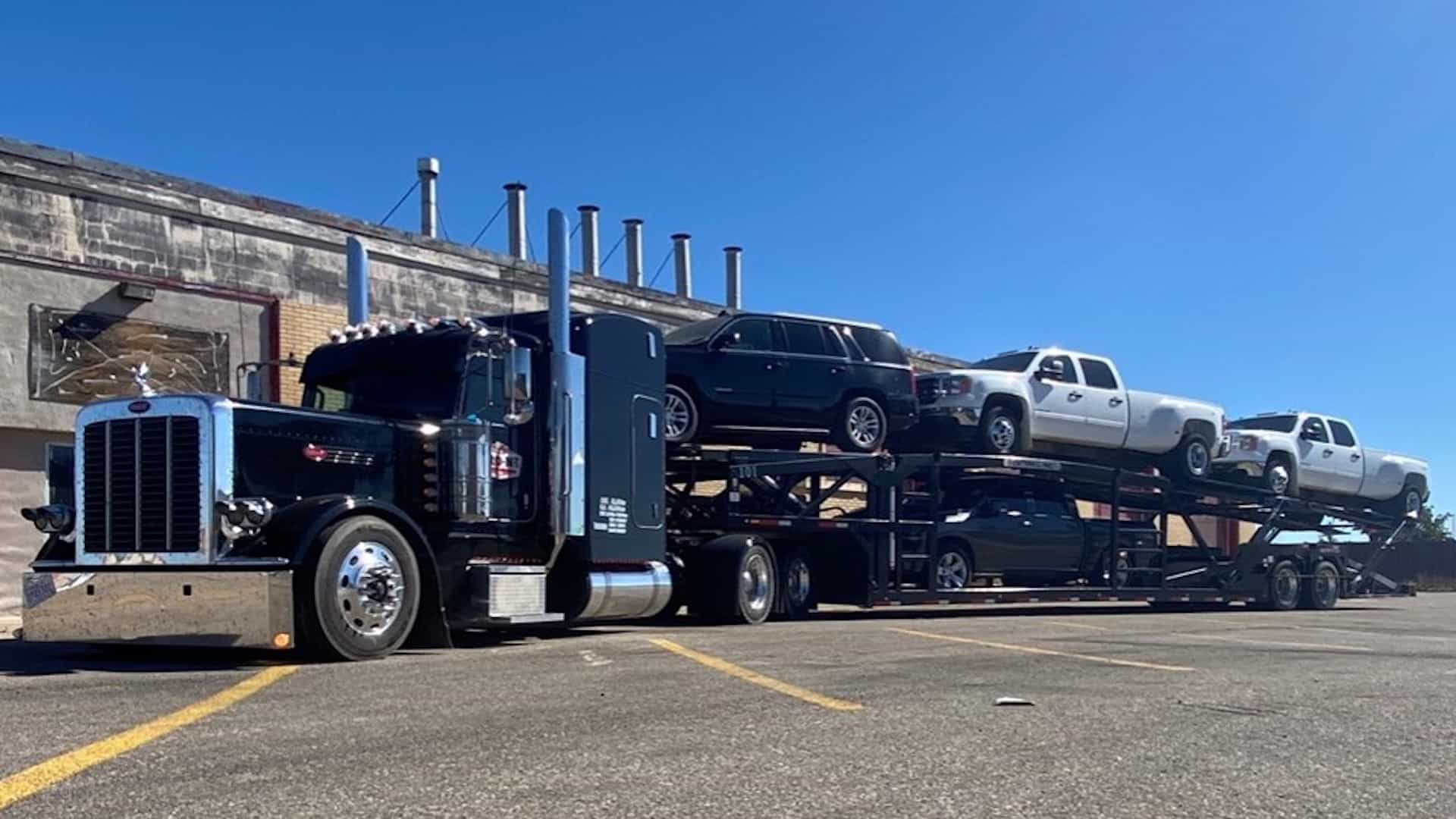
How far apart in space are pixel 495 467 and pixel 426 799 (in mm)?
6352

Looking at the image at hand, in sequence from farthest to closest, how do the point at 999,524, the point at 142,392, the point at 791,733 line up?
the point at 999,524
the point at 142,392
the point at 791,733

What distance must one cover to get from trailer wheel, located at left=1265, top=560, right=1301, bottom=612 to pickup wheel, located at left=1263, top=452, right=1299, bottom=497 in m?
1.15

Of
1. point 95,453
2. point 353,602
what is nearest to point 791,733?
point 353,602

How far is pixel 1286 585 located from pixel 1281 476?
1.73m

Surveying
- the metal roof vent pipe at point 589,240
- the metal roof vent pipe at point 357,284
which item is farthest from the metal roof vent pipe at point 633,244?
the metal roof vent pipe at point 357,284

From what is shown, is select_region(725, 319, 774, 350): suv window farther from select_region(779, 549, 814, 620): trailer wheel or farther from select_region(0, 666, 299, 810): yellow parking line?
select_region(0, 666, 299, 810): yellow parking line

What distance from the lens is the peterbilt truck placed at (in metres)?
8.73

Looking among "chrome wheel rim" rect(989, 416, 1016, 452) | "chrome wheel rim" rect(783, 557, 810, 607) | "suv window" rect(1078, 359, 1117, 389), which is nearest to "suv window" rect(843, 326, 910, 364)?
"chrome wheel rim" rect(989, 416, 1016, 452)

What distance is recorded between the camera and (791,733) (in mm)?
5953

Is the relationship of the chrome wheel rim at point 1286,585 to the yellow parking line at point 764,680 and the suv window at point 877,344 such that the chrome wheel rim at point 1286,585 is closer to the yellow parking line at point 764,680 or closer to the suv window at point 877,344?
the suv window at point 877,344

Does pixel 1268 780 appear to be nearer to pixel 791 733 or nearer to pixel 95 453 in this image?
pixel 791 733

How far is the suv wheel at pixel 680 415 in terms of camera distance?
13.9 metres

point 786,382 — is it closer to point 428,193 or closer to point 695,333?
point 695,333

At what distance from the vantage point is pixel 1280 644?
1215cm
